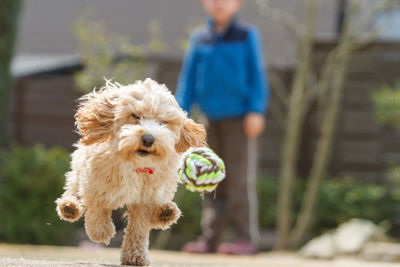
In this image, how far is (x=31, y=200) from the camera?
8.25 meters

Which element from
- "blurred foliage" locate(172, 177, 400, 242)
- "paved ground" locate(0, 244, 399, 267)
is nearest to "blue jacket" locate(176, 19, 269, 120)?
"paved ground" locate(0, 244, 399, 267)

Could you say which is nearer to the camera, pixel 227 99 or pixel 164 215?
pixel 164 215

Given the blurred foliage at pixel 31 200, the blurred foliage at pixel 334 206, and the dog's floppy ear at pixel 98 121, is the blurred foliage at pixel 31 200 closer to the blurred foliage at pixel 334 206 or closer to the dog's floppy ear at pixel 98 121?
the blurred foliage at pixel 334 206

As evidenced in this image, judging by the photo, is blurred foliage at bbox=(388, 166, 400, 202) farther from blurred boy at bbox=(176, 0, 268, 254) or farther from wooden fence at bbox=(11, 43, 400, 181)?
blurred boy at bbox=(176, 0, 268, 254)

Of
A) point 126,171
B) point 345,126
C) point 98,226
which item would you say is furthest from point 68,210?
point 345,126

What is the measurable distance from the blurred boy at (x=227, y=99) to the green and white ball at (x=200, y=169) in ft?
8.48

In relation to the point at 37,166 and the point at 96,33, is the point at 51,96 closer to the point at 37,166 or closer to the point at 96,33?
the point at 96,33

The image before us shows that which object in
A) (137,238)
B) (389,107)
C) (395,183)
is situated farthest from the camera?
(395,183)

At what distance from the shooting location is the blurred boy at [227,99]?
5949 millimetres

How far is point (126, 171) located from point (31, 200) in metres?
5.34

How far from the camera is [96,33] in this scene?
373 inches

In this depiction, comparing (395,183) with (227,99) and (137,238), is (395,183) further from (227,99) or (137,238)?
(137,238)

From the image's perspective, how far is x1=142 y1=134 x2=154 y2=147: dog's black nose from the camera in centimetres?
292

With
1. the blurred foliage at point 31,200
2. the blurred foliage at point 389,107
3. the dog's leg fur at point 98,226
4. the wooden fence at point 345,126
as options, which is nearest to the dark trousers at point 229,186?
the blurred foliage at point 31,200
